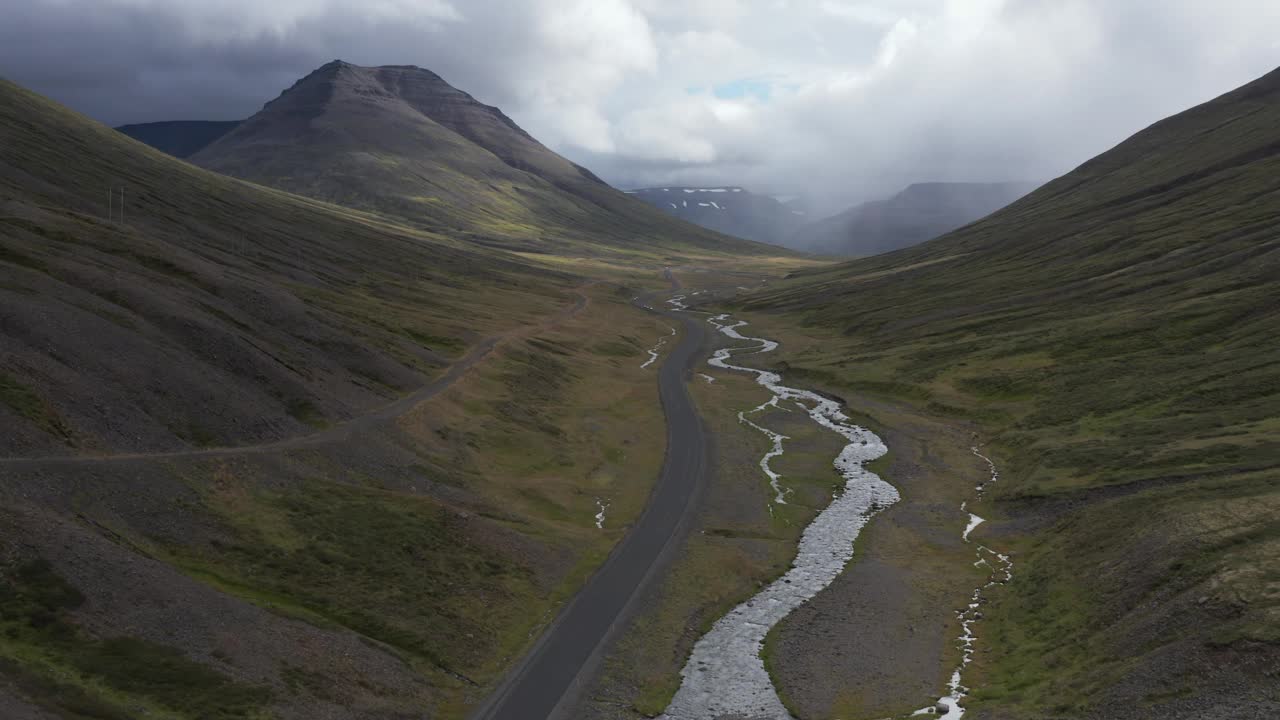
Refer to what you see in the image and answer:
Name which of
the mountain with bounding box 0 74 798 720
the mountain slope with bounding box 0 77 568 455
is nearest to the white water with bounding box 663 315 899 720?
the mountain with bounding box 0 74 798 720

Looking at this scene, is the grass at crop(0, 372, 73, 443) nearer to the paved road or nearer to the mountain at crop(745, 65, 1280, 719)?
the paved road

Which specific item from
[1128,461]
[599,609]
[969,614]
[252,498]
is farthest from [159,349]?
[1128,461]

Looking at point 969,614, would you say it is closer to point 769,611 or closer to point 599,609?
point 769,611

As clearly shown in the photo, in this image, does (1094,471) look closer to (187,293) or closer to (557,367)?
(557,367)

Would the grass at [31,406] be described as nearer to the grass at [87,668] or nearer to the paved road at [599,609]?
the grass at [87,668]

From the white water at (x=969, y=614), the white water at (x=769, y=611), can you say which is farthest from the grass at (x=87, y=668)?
the white water at (x=969, y=614)

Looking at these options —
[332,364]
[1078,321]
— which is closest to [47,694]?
[332,364]
